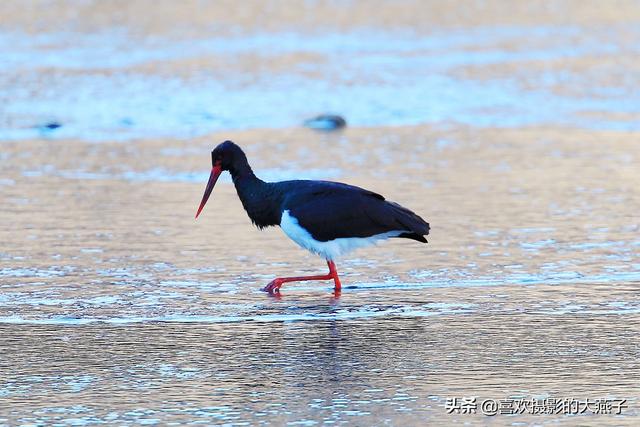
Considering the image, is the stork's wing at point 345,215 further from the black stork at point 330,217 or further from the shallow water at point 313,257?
the shallow water at point 313,257

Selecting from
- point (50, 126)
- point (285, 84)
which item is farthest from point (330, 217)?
point (285, 84)

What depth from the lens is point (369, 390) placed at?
628cm

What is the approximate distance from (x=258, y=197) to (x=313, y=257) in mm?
1026

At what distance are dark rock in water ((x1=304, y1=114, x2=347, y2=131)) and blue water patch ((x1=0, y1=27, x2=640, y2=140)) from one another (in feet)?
1.70

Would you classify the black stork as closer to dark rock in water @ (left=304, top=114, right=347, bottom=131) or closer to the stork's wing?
the stork's wing

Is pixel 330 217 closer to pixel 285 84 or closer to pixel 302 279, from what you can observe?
pixel 302 279

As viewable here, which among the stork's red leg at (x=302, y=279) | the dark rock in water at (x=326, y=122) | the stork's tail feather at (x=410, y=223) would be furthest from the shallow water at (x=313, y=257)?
the stork's tail feather at (x=410, y=223)

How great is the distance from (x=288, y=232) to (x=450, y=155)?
5.79 meters

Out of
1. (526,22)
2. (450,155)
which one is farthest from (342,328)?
(526,22)

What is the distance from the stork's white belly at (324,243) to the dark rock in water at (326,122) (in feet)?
25.8

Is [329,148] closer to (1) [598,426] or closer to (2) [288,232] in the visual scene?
(2) [288,232]

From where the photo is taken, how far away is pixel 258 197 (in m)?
8.98

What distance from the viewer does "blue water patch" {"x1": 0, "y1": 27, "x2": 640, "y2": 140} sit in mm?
17469

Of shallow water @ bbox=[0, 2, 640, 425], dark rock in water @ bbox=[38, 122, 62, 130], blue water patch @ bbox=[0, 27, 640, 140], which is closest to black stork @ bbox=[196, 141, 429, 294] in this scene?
shallow water @ bbox=[0, 2, 640, 425]
